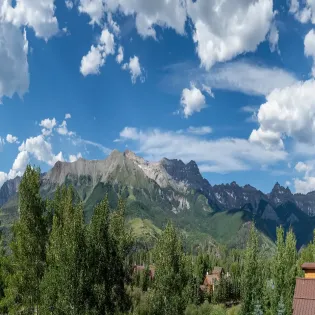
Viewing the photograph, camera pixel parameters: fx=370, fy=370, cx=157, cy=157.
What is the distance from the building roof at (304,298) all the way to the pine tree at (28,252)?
29094 millimetres

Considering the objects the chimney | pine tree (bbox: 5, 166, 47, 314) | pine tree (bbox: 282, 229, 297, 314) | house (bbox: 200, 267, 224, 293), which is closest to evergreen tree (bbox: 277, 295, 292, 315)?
pine tree (bbox: 282, 229, 297, 314)

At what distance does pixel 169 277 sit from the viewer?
4625 cm

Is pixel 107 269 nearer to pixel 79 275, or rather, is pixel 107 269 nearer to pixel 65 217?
pixel 79 275

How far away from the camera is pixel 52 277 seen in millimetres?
36938

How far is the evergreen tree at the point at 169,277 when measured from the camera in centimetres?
4581

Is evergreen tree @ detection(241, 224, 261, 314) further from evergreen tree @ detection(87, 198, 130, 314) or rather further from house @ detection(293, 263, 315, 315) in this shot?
evergreen tree @ detection(87, 198, 130, 314)

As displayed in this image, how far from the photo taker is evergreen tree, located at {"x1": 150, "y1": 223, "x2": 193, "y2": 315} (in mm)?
45812

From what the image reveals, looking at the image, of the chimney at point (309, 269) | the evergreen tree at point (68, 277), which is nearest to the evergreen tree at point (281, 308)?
the chimney at point (309, 269)

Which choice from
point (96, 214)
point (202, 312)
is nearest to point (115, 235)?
point (96, 214)

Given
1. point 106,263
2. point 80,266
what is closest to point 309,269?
point 106,263

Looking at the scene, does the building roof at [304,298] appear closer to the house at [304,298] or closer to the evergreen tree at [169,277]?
the house at [304,298]

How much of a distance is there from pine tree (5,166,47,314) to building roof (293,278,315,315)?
29.1 metres

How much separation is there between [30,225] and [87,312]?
14.9 m

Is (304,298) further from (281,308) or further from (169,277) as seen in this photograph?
(169,277)
